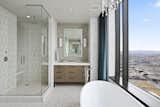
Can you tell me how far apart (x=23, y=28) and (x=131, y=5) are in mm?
4168

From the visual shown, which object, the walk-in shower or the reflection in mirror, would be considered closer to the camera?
the walk-in shower

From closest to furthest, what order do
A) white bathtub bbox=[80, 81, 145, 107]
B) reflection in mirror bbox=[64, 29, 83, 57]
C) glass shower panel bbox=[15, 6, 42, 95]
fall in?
white bathtub bbox=[80, 81, 145, 107], glass shower panel bbox=[15, 6, 42, 95], reflection in mirror bbox=[64, 29, 83, 57]

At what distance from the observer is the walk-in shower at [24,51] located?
498cm

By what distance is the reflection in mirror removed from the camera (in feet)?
24.6

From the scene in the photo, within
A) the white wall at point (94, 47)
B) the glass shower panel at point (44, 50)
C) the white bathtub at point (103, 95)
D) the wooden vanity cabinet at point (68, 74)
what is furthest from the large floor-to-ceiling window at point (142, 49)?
the glass shower panel at point (44, 50)

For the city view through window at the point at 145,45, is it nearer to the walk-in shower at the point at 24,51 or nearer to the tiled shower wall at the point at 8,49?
the walk-in shower at the point at 24,51

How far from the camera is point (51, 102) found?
4348 millimetres

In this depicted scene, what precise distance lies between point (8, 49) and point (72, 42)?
291 cm

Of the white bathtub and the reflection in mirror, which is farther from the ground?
the reflection in mirror

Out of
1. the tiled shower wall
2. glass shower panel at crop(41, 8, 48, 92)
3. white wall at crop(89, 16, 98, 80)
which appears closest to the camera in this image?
the tiled shower wall

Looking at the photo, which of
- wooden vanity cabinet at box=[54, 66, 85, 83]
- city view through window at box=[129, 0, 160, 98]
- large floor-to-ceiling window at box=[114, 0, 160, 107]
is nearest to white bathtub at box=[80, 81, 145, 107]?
large floor-to-ceiling window at box=[114, 0, 160, 107]

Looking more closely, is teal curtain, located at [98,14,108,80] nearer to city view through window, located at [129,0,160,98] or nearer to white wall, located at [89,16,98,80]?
white wall, located at [89,16,98,80]

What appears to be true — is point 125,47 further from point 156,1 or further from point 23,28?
point 23,28

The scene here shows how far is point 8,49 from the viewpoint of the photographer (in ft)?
17.5
